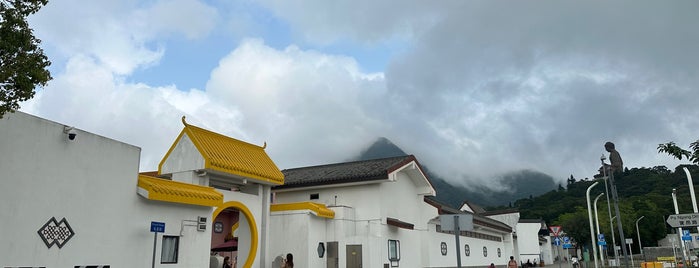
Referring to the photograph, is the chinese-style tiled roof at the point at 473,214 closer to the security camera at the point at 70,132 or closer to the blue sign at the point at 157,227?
the blue sign at the point at 157,227

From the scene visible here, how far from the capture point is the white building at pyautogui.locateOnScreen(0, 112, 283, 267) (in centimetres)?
1203

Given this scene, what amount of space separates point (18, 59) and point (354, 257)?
62.5ft

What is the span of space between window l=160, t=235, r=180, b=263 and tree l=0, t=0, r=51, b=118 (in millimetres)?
8185

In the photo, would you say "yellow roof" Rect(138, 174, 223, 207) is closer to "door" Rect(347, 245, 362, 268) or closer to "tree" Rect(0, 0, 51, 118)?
"tree" Rect(0, 0, 51, 118)

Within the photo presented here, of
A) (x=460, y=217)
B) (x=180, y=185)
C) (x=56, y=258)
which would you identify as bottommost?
(x=56, y=258)

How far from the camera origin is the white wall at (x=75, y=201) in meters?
11.9

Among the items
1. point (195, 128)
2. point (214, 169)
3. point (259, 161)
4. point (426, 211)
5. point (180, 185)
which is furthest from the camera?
point (426, 211)

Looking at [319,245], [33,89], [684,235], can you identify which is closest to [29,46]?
[33,89]

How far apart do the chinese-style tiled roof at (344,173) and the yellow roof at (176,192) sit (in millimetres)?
9032

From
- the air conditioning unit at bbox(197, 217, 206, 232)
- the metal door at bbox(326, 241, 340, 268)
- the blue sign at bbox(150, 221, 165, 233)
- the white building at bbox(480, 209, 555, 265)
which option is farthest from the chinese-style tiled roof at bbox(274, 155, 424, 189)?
the white building at bbox(480, 209, 555, 265)

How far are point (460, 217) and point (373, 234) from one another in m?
14.7

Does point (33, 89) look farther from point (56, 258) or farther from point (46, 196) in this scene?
point (56, 258)

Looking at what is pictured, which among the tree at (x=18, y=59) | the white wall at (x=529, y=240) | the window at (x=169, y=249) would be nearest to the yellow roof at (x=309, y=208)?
the window at (x=169, y=249)

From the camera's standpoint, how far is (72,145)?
13.5m
